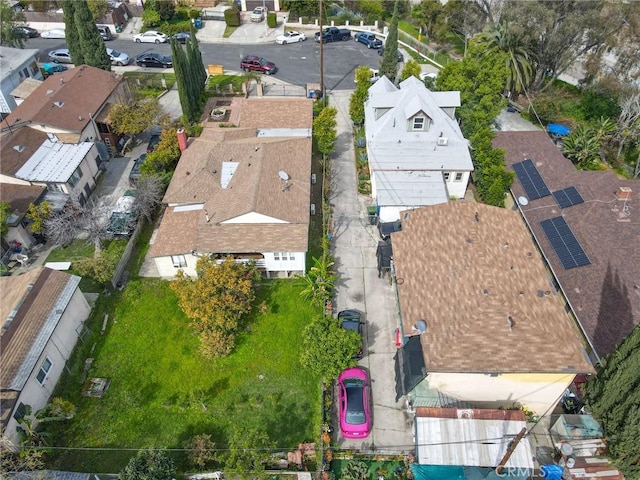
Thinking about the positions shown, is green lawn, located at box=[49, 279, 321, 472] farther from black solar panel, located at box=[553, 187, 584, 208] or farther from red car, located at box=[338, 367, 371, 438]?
black solar panel, located at box=[553, 187, 584, 208]

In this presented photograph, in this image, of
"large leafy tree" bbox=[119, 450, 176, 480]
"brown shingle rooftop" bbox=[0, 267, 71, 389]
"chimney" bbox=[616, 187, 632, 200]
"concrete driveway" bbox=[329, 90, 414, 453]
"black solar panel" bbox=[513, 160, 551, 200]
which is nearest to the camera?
"large leafy tree" bbox=[119, 450, 176, 480]

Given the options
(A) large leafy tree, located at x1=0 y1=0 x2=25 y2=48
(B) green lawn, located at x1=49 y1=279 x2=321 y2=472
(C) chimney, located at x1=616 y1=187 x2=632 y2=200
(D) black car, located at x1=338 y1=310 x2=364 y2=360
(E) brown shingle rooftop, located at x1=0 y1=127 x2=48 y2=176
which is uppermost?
(A) large leafy tree, located at x1=0 y1=0 x2=25 y2=48

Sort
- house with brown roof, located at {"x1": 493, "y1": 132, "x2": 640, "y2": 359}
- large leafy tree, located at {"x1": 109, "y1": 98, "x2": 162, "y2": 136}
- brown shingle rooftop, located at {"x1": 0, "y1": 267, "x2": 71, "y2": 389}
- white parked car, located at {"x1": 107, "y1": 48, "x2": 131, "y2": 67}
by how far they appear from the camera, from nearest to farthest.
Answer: brown shingle rooftop, located at {"x1": 0, "y1": 267, "x2": 71, "y2": 389} < house with brown roof, located at {"x1": 493, "y1": 132, "x2": 640, "y2": 359} < large leafy tree, located at {"x1": 109, "y1": 98, "x2": 162, "y2": 136} < white parked car, located at {"x1": 107, "y1": 48, "x2": 131, "y2": 67}

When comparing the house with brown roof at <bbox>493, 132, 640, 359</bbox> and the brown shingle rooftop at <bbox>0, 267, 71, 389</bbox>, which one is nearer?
the brown shingle rooftop at <bbox>0, 267, 71, 389</bbox>

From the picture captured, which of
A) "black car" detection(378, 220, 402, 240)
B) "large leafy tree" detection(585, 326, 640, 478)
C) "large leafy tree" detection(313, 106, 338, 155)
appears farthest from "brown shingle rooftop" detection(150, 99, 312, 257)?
"large leafy tree" detection(585, 326, 640, 478)

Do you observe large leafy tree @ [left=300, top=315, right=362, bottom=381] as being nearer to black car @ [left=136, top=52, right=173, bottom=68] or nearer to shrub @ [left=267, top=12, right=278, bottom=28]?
black car @ [left=136, top=52, right=173, bottom=68]

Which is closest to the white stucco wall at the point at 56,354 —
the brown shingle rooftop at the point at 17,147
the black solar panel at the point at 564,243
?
the brown shingle rooftop at the point at 17,147

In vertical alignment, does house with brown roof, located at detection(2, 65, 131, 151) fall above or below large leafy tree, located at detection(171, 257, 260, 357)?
above

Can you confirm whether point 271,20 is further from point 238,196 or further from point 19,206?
point 19,206
